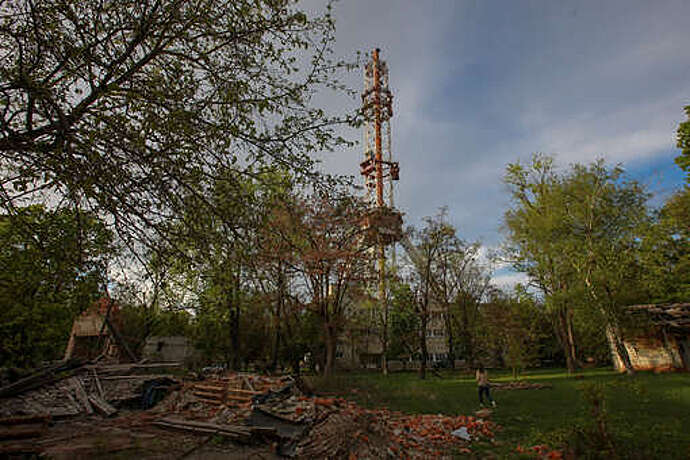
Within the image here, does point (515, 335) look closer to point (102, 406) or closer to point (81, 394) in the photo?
point (102, 406)

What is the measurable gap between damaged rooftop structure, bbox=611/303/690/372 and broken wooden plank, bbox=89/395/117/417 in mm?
29606

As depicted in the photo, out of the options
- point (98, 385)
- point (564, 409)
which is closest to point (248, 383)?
point (98, 385)

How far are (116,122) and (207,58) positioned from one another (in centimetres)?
176

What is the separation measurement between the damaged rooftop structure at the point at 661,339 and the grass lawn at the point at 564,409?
29.7 feet

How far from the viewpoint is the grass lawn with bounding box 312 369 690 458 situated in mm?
7340

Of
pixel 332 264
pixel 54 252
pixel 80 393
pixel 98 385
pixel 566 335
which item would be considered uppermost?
pixel 332 264

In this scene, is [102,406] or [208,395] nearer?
[102,406]

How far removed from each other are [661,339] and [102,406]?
34.1 m

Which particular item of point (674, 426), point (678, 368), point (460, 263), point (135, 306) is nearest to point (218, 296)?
point (135, 306)

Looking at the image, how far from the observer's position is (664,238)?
24.3m

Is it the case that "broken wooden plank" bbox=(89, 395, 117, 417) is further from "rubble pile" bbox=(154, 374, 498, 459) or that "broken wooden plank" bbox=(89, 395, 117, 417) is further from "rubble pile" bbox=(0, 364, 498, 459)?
"rubble pile" bbox=(154, 374, 498, 459)

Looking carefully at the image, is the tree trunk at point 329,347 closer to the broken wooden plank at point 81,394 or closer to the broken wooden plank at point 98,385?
the broken wooden plank at point 98,385

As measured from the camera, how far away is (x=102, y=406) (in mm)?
Answer: 13234

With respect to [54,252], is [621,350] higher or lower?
lower
